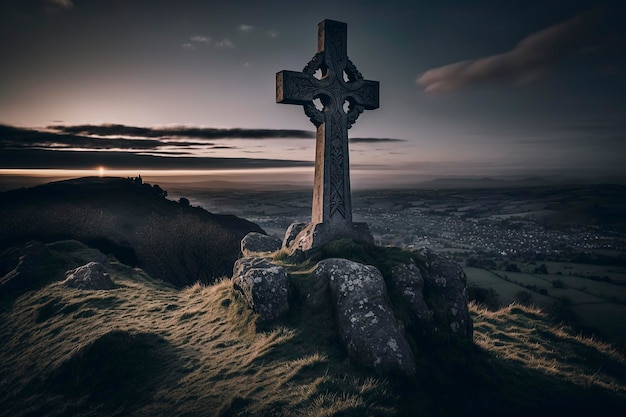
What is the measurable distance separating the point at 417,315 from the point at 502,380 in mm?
2918

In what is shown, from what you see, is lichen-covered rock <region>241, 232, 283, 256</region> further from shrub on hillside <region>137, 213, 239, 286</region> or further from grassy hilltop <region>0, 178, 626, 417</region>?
shrub on hillside <region>137, 213, 239, 286</region>

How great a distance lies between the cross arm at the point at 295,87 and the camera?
12.7 metres

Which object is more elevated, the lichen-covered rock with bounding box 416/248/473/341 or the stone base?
the stone base

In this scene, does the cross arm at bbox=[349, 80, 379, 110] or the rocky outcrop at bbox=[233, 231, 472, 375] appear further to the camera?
the cross arm at bbox=[349, 80, 379, 110]

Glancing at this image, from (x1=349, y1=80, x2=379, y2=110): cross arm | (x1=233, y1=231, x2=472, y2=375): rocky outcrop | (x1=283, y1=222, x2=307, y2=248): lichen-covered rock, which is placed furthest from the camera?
(x1=283, y1=222, x2=307, y2=248): lichen-covered rock

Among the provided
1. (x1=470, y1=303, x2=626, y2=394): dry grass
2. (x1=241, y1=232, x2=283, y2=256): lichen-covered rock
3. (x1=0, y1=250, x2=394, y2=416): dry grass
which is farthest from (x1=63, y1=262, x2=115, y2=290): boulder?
(x1=470, y1=303, x2=626, y2=394): dry grass

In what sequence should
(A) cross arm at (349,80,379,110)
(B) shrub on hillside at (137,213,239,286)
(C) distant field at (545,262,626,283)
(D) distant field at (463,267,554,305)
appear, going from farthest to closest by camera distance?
(C) distant field at (545,262,626,283) → (D) distant field at (463,267,554,305) → (B) shrub on hillside at (137,213,239,286) → (A) cross arm at (349,80,379,110)

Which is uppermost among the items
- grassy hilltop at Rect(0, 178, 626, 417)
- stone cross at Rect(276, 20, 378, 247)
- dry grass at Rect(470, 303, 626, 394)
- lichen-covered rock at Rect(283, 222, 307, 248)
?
stone cross at Rect(276, 20, 378, 247)

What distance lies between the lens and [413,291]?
11.0 m

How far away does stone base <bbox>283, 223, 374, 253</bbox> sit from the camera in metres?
12.9

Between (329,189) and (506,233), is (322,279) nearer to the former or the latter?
(329,189)

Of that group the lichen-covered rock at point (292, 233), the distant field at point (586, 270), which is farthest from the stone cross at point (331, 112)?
the distant field at point (586, 270)

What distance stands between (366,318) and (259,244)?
28.5 ft

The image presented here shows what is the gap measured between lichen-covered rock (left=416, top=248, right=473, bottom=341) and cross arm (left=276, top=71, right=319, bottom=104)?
6925mm
